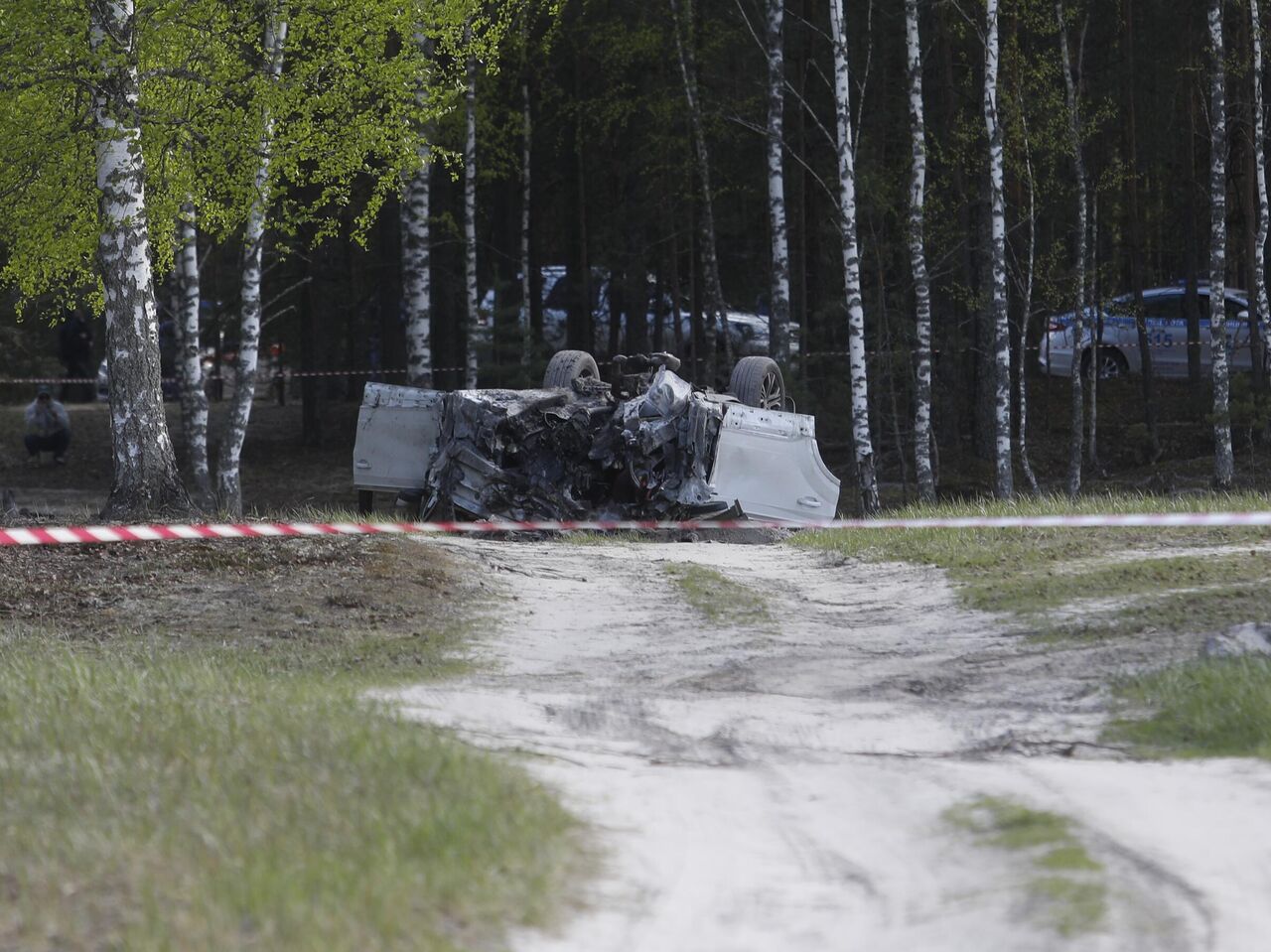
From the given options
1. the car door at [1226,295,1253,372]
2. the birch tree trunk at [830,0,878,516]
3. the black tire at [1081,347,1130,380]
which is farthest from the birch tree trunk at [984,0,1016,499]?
the black tire at [1081,347,1130,380]

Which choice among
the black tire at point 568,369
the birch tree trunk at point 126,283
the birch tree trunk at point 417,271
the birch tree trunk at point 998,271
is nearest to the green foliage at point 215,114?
the birch tree trunk at point 126,283

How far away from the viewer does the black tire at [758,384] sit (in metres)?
16.7

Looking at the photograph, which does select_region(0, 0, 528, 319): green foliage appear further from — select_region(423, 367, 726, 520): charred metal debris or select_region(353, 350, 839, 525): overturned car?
select_region(423, 367, 726, 520): charred metal debris

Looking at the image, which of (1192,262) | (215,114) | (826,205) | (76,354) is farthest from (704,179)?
(76,354)

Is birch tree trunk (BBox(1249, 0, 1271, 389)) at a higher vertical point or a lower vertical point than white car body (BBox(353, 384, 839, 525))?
higher

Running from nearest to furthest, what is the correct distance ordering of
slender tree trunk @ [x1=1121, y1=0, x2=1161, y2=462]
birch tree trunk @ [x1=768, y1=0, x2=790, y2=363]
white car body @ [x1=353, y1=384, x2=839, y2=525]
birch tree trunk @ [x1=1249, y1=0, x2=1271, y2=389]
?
white car body @ [x1=353, y1=384, x2=839, y2=525] → birch tree trunk @ [x1=1249, y1=0, x2=1271, y2=389] → birch tree trunk @ [x1=768, y1=0, x2=790, y2=363] → slender tree trunk @ [x1=1121, y1=0, x2=1161, y2=462]

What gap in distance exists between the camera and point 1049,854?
186 inches

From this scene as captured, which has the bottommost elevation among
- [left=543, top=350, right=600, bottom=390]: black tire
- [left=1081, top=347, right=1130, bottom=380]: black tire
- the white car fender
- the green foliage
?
the white car fender

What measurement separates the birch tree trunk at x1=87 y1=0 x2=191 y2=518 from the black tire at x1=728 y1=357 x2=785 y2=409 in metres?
6.05

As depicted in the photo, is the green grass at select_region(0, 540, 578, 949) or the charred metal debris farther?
the charred metal debris

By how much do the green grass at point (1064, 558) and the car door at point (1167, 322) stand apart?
729 inches

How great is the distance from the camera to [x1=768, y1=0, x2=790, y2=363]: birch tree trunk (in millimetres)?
23688

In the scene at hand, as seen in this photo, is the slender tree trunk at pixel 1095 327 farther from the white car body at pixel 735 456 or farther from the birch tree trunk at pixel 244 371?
the birch tree trunk at pixel 244 371

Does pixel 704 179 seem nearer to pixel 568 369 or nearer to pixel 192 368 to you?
pixel 192 368
